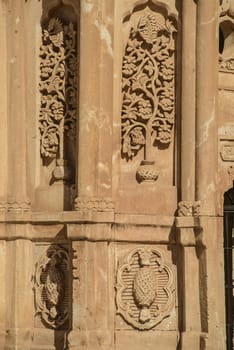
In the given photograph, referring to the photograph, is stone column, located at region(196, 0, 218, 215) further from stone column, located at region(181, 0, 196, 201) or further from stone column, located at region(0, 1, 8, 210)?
stone column, located at region(0, 1, 8, 210)

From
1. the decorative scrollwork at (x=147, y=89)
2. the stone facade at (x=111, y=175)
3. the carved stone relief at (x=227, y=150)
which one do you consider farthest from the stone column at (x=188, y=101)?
the carved stone relief at (x=227, y=150)

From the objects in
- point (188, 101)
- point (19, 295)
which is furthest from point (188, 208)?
point (19, 295)

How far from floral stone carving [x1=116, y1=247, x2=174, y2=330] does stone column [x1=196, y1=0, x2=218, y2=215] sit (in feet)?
3.39

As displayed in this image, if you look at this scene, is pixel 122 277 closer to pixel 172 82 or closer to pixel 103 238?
pixel 103 238

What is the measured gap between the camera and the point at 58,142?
53.2 ft

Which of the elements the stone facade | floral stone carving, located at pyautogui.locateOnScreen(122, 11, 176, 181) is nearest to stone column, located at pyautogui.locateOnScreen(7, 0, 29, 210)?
the stone facade

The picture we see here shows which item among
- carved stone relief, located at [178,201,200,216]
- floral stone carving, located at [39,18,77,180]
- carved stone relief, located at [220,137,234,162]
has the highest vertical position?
floral stone carving, located at [39,18,77,180]

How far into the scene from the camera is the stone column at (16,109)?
16188 millimetres

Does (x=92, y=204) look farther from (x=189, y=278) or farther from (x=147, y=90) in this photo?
(x=147, y=90)

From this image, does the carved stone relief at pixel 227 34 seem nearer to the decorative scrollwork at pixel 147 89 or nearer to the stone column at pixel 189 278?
the decorative scrollwork at pixel 147 89

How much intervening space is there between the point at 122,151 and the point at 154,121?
0.62 meters

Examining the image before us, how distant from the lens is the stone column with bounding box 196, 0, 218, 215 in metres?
15.9

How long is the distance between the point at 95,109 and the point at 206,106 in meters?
1.57

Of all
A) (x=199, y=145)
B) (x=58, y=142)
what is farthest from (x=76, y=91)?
(x=199, y=145)
